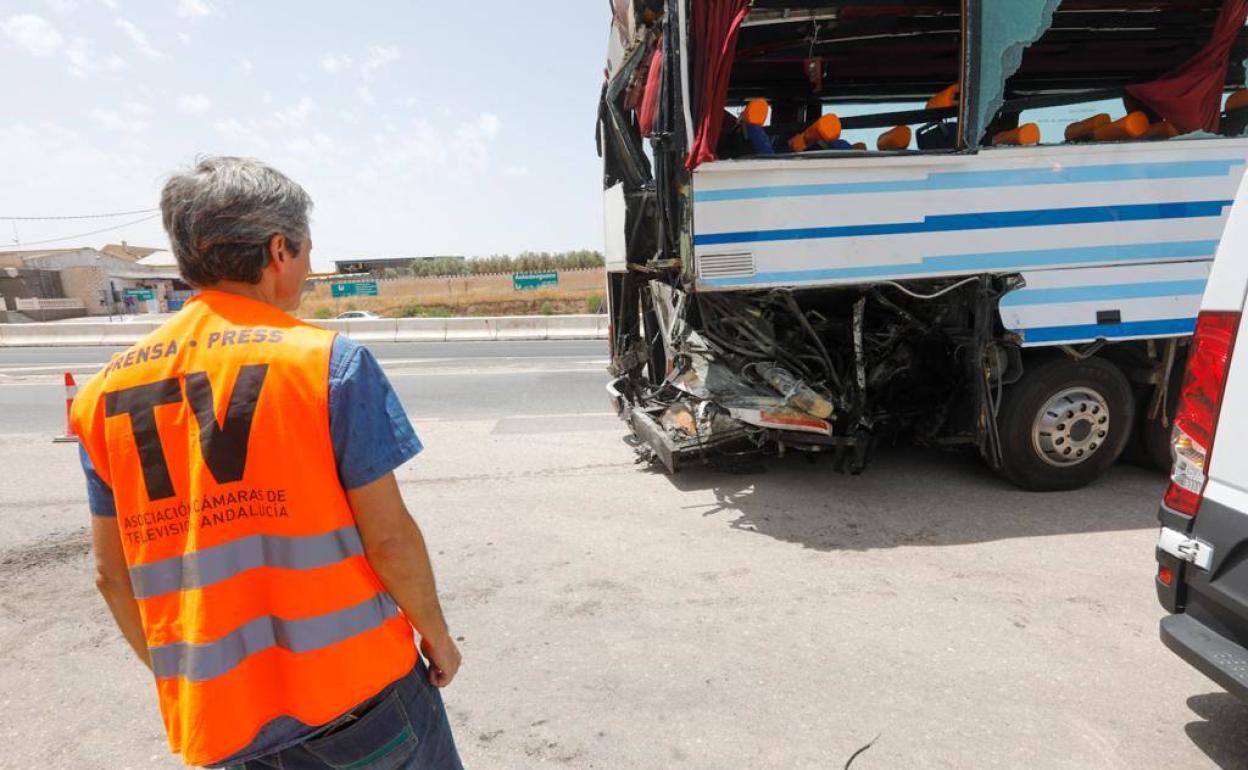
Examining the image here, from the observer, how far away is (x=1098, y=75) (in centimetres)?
647

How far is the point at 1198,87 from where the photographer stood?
5195 mm

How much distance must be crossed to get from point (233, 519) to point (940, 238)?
4.53 meters

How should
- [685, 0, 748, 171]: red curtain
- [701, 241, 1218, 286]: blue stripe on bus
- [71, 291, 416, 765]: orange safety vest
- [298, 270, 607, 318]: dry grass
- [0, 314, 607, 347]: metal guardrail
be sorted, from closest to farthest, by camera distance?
[71, 291, 416, 765]: orange safety vest
[685, 0, 748, 171]: red curtain
[701, 241, 1218, 286]: blue stripe on bus
[0, 314, 607, 347]: metal guardrail
[298, 270, 607, 318]: dry grass

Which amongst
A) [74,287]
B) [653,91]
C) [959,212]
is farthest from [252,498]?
[74,287]

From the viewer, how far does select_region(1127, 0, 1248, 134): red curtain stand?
511 centimetres

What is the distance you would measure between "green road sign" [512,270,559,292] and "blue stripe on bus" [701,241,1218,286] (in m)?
35.8

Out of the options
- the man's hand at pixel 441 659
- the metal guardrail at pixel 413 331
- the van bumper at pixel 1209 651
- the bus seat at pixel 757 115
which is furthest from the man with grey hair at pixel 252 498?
the metal guardrail at pixel 413 331

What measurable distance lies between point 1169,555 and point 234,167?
3.08 metres

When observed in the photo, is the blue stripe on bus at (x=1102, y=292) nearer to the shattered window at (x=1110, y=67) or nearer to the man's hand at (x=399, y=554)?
the shattered window at (x=1110, y=67)

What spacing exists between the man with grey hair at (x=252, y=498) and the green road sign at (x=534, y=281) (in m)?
38.7

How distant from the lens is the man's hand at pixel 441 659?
1.60 meters

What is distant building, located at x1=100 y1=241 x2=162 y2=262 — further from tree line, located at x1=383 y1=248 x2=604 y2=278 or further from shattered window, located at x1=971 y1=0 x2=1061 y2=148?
shattered window, located at x1=971 y1=0 x2=1061 y2=148

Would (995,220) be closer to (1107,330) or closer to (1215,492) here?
(1107,330)

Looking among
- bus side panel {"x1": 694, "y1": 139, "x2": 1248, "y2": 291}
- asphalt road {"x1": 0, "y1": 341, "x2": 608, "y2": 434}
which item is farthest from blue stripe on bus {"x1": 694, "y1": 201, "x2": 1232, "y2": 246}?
asphalt road {"x1": 0, "y1": 341, "x2": 608, "y2": 434}
